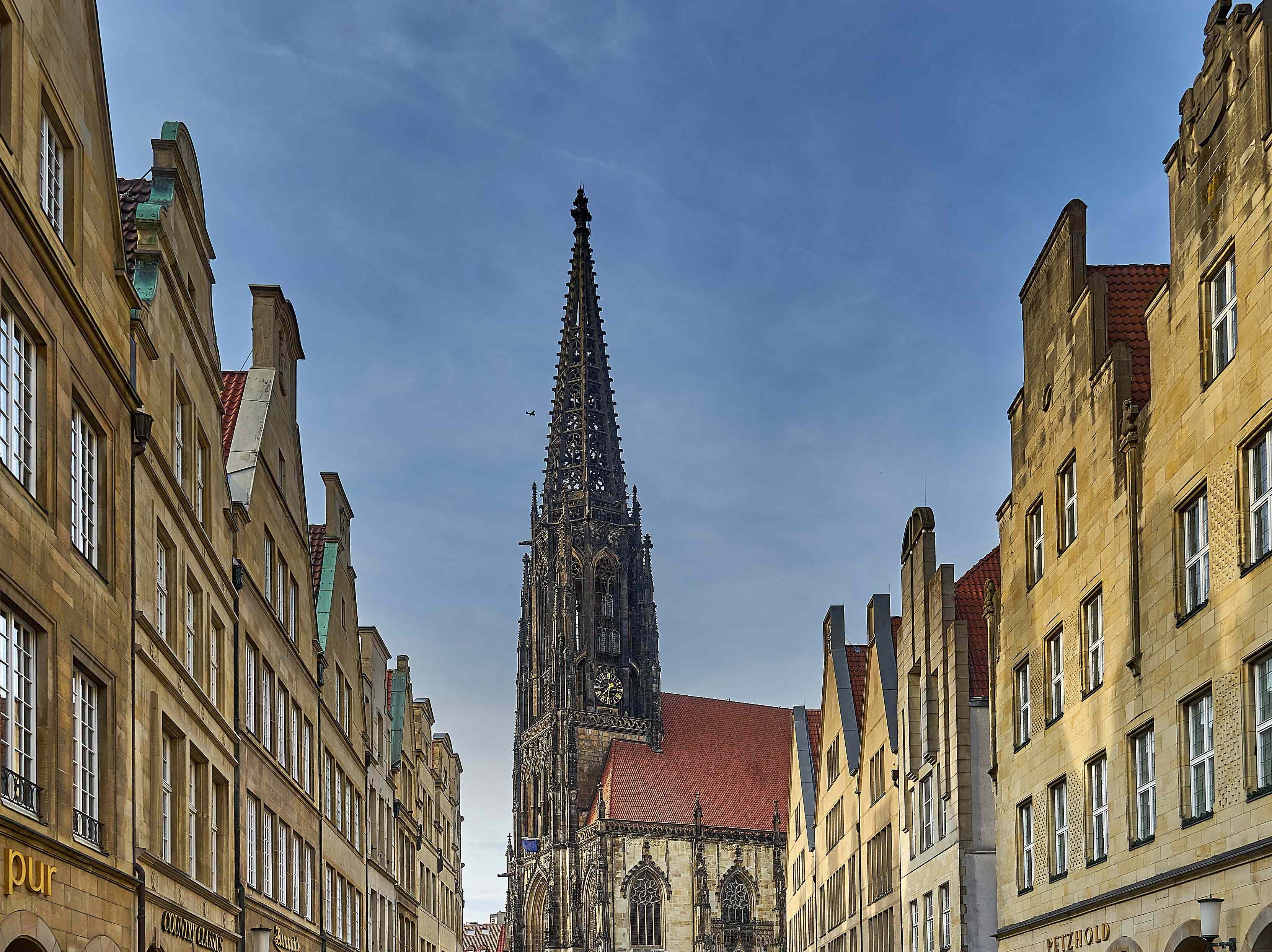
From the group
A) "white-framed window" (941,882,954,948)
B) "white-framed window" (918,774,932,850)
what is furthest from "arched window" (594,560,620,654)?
"white-framed window" (941,882,954,948)

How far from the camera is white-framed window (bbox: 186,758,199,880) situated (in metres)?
24.3

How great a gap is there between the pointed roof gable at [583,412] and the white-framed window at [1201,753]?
11420 cm

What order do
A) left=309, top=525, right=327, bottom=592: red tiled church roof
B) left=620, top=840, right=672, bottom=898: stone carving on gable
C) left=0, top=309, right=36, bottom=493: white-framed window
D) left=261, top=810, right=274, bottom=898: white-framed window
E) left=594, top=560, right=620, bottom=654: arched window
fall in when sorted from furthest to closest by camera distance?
left=594, top=560, right=620, bottom=654: arched window → left=620, top=840, right=672, bottom=898: stone carving on gable → left=309, top=525, right=327, bottom=592: red tiled church roof → left=261, top=810, right=274, bottom=898: white-framed window → left=0, top=309, right=36, bottom=493: white-framed window

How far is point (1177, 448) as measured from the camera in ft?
74.3

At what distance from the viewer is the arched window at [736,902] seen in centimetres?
12312

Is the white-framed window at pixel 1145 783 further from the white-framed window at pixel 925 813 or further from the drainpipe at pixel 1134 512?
the white-framed window at pixel 925 813

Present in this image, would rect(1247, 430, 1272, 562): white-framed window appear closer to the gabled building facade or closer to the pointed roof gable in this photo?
the gabled building facade

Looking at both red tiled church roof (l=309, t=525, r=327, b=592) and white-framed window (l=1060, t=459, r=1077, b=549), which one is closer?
white-framed window (l=1060, t=459, r=1077, b=549)

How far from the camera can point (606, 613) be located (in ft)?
438

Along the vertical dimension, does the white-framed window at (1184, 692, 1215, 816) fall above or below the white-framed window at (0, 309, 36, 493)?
below

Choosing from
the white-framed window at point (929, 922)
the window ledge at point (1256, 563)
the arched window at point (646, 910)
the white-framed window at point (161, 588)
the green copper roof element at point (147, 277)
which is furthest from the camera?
the arched window at point (646, 910)

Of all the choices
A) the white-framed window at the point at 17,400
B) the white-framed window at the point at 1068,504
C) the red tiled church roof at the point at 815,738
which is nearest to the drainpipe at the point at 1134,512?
the white-framed window at the point at 1068,504

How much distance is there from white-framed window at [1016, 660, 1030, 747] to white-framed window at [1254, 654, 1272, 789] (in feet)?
38.7

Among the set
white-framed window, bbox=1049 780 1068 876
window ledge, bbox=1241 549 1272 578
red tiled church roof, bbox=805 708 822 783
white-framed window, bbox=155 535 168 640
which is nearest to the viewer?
window ledge, bbox=1241 549 1272 578
